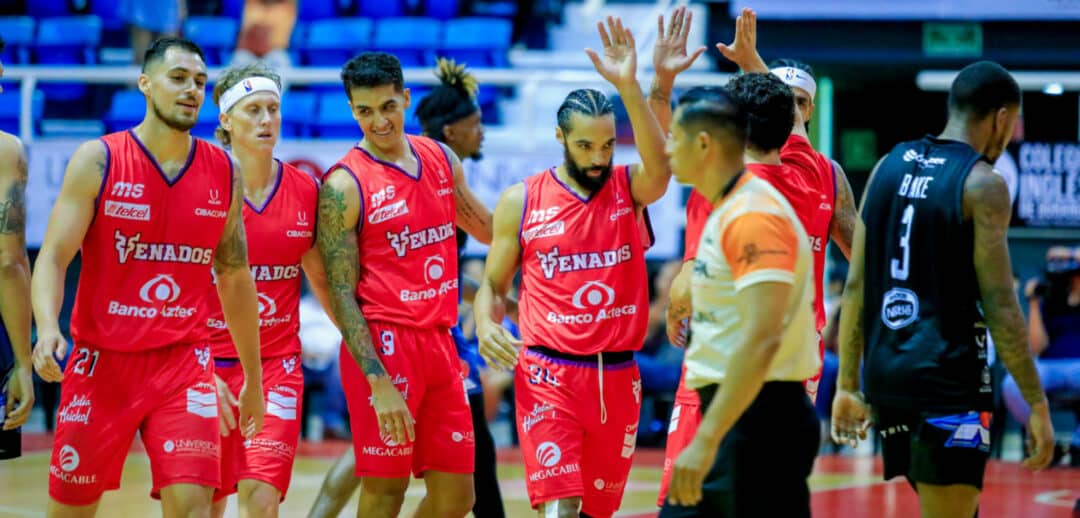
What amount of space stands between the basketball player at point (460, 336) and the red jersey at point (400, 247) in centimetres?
98

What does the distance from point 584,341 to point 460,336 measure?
145cm

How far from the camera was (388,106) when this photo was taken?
6.11 meters

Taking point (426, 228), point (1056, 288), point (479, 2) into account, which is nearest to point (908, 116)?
point (1056, 288)

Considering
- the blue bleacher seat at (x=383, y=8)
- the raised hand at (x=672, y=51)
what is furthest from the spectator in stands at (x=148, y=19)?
the raised hand at (x=672, y=51)

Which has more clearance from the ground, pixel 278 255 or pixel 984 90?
pixel 984 90

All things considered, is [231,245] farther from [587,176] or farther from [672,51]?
[672,51]

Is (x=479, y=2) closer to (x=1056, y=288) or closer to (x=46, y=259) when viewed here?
(x=1056, y=288)

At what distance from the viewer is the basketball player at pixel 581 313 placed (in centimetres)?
582

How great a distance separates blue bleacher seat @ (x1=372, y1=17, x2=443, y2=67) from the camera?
14.9m

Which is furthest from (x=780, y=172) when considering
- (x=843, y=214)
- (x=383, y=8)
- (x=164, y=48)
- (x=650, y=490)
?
(x=383, y=8)

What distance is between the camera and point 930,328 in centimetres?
485

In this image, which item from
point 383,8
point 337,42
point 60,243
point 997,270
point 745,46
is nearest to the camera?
point 997,270

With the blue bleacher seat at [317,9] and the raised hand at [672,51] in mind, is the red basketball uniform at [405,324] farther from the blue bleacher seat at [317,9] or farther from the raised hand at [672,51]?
the blue bleacher seat at [317,9]

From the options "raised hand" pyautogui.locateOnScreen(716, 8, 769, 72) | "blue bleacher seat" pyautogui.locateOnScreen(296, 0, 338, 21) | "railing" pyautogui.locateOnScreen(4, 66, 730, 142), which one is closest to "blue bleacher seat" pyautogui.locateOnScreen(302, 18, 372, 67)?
"blue bleacher seat" pyautogui.locateOnScreen(296, 0, 338, 21)
